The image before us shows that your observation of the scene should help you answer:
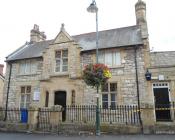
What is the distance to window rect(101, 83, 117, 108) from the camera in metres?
15.7

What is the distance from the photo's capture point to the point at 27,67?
19688mm

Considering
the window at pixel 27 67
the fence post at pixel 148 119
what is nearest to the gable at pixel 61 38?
the window at pixel 27 67

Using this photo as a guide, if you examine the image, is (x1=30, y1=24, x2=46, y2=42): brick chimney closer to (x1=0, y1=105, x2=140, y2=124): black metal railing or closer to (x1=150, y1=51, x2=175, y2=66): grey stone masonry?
(x1=0, y1=105, x2=140, y2=124): black metal railing

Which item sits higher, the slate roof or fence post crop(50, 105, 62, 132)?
the slate roof

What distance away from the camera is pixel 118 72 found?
52.1ft

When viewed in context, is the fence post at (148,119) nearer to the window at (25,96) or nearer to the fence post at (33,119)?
the fence post at (33,119)

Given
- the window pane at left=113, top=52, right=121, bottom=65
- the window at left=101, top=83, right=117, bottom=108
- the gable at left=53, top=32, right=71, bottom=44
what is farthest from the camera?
the gable at left=53, top=32, right=71, bottom=44

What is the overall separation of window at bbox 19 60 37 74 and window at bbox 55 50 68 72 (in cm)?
249

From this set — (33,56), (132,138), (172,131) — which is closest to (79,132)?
(132,138)

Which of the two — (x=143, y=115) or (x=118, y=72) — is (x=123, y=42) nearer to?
(x=118, y=72)

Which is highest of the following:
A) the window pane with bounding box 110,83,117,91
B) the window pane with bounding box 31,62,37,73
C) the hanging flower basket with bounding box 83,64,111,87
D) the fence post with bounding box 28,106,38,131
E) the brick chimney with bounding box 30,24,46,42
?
the brick chimney with bounding box 30,24,46,42

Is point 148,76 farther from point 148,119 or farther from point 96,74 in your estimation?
point 96,74

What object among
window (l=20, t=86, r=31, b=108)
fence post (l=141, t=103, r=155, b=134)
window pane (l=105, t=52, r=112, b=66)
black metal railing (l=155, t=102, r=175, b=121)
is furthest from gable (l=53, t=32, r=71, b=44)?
fence post (l=141, t=103, r=155, b=134)

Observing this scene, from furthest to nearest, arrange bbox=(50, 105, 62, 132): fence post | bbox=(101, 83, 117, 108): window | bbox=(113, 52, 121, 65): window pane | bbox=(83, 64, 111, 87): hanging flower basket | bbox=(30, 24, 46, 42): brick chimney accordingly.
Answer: bbox=(30, 24, 46, 42): brick chimney < bbox=(113, 52, 121, 65): window pane < bbox=(101, 83, 117, 108): window < bbox=(50, 105, 62, 132): fence post < bbox=(83, 64, 111, 87): hanging flower basket
